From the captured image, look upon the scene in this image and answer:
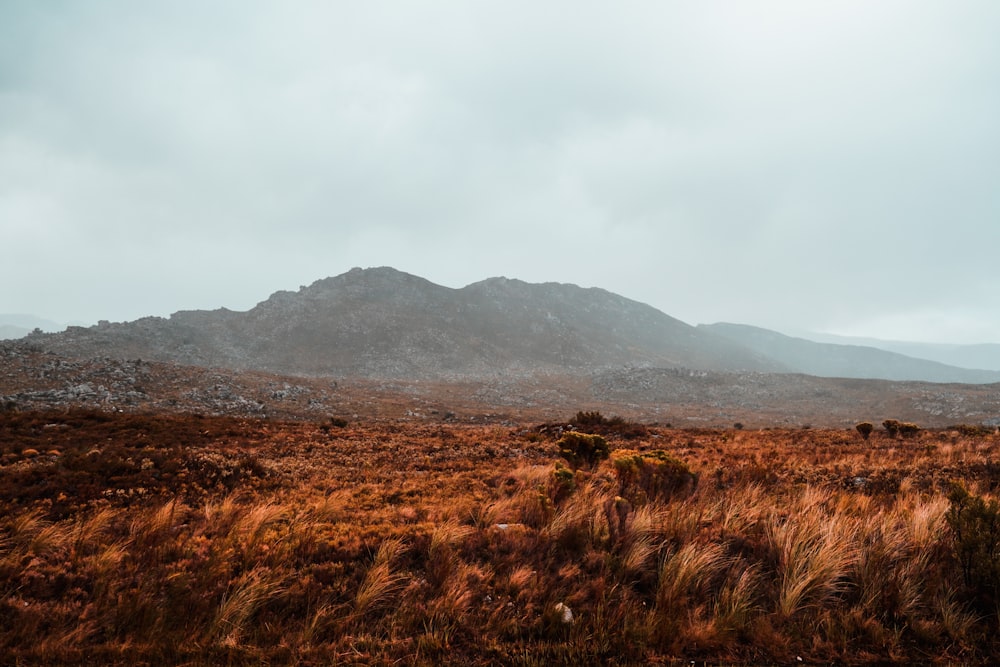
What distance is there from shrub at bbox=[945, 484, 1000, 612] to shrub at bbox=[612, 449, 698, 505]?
4326mm

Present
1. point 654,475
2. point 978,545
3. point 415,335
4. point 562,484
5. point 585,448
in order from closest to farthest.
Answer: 1. point 978,545
2. point 562,484
3. point 654,475
4. point 585,448
5. point 415,335

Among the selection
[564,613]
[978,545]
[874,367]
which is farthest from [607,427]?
[874,367]

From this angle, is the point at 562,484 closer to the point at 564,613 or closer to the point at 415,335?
the point at 564,613

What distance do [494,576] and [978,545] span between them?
18.8ft

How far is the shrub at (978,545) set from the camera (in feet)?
14.5

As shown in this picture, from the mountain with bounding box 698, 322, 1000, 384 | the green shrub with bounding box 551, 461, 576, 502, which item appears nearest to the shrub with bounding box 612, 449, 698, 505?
the green shrub with bounding box 551, 461, 576, 502

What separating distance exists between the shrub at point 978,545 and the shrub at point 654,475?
4326 mm

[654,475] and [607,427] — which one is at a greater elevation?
[654,475]

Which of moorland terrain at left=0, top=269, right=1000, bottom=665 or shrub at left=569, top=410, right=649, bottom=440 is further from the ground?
moorland terrain at left=0, top=269, right=1000, bottom=665

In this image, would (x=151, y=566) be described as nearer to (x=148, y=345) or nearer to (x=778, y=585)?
(x=778, y=585)

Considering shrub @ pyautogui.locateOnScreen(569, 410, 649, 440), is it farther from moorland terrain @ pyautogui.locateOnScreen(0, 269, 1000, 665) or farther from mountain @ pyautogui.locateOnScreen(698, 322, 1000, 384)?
mountain @ pyautogui.locateOnScreen(698, 322, 1000, 384)

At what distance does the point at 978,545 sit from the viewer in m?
4.70

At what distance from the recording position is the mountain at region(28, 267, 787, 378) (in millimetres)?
76250

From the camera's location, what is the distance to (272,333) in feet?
319
